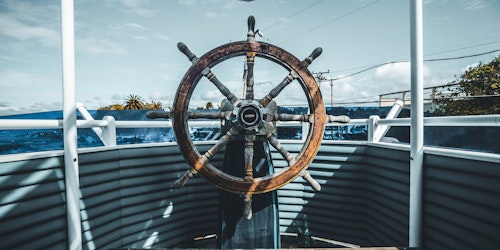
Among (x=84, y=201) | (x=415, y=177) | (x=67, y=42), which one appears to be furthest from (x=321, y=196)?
(x=67, y=42)

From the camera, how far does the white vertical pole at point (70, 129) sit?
157 cm

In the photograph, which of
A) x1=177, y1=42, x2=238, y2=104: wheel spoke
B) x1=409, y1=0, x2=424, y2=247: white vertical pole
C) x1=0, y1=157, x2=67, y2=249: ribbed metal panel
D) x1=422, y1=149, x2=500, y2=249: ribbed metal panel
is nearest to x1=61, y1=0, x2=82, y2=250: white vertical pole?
x1=0, y1=157, x2=67, y2=249: ribbed metal panel

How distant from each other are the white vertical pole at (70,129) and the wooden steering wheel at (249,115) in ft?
1.77

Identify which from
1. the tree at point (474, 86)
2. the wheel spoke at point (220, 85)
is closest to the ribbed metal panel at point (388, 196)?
the wheel spoke at point (220, 85)

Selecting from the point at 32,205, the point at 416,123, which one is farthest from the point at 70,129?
the point at 416,123

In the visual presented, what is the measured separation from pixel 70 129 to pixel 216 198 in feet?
4.56

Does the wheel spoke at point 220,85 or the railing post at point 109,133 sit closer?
the wheel spoke at point 220,85

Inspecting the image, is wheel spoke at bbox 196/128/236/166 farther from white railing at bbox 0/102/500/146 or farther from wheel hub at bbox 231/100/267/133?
white railing at bbox 0/102/500/146

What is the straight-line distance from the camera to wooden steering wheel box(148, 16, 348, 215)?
1.37 m

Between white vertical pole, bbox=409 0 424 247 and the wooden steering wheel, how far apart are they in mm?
605

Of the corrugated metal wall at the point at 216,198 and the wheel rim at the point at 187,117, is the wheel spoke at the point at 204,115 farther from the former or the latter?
the corrugated metal wall at the point at 216,198

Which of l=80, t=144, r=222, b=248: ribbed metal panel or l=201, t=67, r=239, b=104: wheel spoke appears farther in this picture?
l=80, t=144, r=222, b=248: ribbed metal panel

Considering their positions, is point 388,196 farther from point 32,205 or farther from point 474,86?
point 474,86

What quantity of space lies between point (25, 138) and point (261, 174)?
75.5 inches
